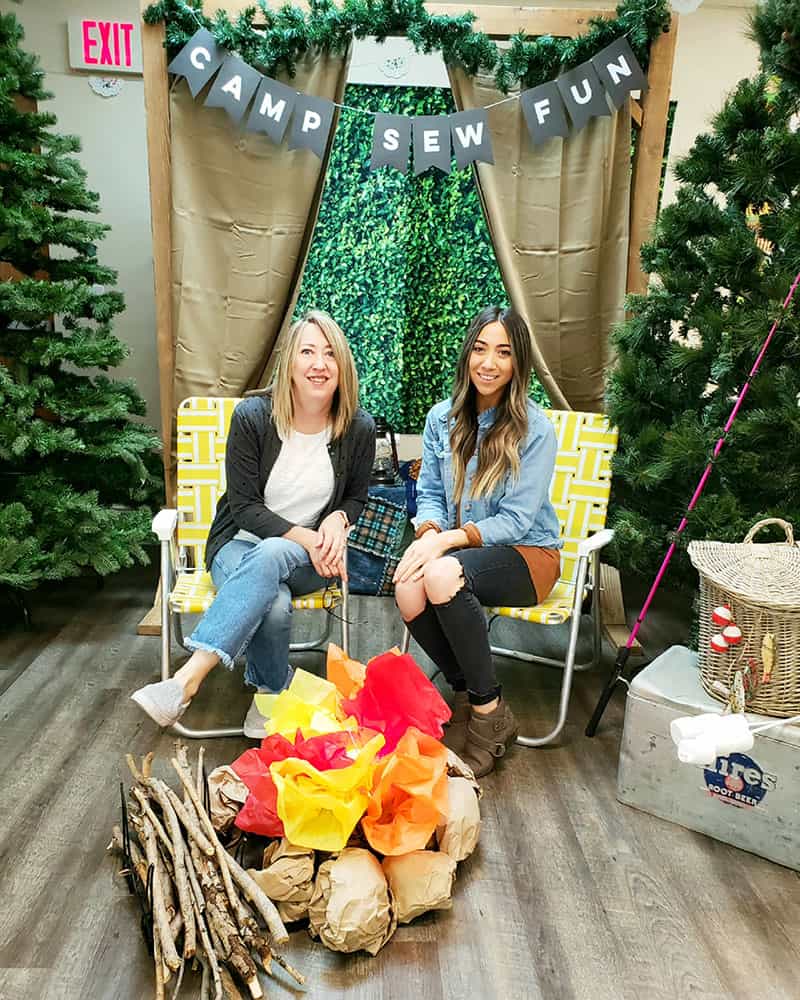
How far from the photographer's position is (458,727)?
2.30 meters

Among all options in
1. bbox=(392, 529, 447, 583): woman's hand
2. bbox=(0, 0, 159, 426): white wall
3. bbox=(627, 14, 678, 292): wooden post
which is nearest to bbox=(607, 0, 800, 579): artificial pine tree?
bbox=(627, 14, 678, 292): wooden post

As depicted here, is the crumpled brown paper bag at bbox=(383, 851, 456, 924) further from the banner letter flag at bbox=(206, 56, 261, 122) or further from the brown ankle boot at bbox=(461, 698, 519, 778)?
the banner letter flag at bbox=(206, 56, 261, 122)

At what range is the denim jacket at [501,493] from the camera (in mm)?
2184

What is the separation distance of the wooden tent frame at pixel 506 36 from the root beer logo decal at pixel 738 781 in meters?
1.67

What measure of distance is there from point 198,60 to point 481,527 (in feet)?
5.82

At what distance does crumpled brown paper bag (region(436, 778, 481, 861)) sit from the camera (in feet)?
5.53

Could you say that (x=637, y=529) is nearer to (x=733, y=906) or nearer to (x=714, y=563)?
(x=714, y=563)

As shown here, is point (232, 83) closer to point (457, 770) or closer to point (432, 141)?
point (432, 141)

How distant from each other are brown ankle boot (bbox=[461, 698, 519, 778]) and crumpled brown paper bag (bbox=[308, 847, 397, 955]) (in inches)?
22.6

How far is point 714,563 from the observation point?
74.3 inches

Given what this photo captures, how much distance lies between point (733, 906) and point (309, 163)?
8.21ft

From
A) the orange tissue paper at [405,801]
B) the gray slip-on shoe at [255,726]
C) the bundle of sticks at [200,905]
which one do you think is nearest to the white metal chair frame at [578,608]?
the gray slip-on shoe at [255,726]

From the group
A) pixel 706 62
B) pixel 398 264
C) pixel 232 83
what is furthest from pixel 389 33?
pixel 706 62

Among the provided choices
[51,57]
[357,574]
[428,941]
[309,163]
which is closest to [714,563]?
[428,941]
